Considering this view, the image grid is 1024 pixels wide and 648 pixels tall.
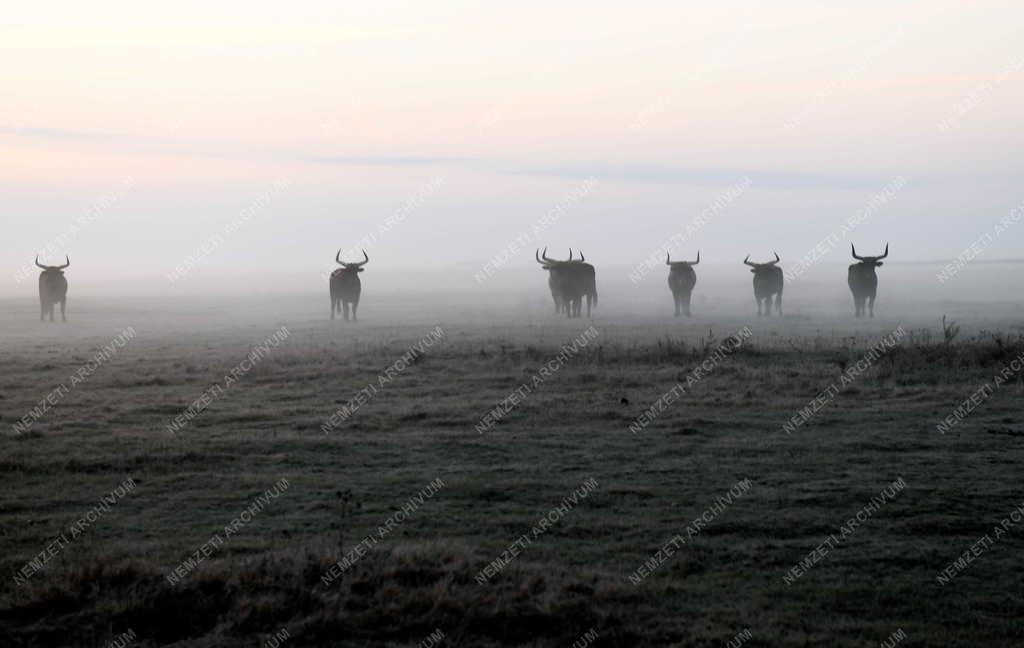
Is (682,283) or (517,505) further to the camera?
(682,283)

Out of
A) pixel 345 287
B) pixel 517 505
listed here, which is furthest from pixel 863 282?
pixel 517 505

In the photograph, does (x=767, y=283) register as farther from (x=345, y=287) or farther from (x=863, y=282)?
→ (x=345, y=287)

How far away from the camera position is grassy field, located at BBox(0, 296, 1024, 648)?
A: 7102 millimetres

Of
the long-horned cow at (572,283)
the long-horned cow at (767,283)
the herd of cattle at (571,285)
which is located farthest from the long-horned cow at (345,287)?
the long-horned cow at (767,283)

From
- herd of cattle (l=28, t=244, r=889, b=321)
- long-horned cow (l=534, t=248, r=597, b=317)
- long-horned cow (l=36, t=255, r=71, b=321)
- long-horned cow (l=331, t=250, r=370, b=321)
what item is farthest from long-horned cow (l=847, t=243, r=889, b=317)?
long-horned cow (l=36, t=255, r=71, b=321)

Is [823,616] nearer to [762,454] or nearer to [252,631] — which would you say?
[252,631]

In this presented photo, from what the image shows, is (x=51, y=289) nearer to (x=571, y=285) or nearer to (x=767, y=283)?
(x=571, y=285)

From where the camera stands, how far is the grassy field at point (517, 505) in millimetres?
7102

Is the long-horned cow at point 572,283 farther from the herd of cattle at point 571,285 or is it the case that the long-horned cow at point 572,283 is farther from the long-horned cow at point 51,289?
the long-horned cow at point 51,289

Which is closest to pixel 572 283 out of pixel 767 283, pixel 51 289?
pixel 767 283

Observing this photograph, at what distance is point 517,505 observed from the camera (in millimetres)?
9766

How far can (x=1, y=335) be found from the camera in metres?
31.1

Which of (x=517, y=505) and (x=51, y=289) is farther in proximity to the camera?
(x=51, y=289)

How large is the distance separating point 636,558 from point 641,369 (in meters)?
10.2
